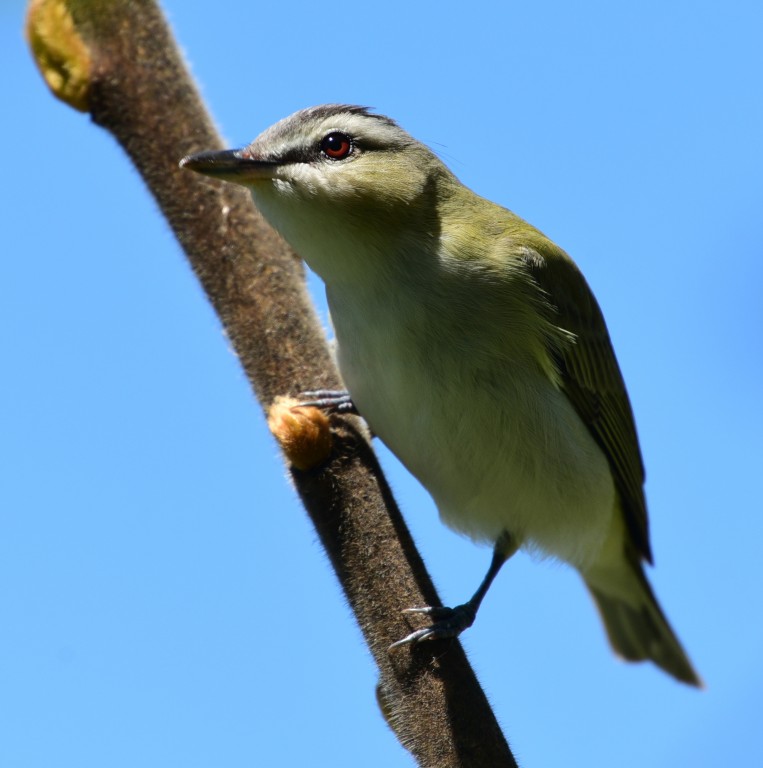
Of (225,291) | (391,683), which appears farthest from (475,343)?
(391,683)

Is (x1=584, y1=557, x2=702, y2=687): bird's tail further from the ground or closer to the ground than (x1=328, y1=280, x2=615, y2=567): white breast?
closer to the ground

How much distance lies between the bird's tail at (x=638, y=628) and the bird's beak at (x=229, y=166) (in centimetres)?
311

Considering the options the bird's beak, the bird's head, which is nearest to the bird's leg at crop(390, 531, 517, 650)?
the bird's head

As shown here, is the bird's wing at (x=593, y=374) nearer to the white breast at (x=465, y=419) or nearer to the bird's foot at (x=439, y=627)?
the white breast at (x=465, y=419)

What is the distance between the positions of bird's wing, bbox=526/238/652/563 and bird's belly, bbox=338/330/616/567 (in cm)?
17

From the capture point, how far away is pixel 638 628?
5.56m

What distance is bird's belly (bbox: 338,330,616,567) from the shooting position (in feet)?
11.9

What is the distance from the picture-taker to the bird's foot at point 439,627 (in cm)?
306

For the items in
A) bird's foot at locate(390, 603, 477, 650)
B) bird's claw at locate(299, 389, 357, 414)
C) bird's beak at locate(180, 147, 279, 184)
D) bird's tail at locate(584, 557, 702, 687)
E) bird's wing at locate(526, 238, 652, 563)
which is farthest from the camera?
bird's tail at locate(584, 557, 702, 687)

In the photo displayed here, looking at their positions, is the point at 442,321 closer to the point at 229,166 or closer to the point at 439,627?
the point at 229,166

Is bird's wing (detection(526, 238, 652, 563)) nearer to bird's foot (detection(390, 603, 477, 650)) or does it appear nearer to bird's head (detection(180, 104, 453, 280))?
bird's head (detection(180, 104, 453, 280))

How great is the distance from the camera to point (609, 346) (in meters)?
4.69

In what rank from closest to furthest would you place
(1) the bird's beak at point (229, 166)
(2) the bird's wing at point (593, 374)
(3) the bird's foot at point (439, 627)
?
(3) the bird's foot at point (439, 627) → (1) the bird's beak at point (229, 166) → (2) the bird's wing at point (593, 374)

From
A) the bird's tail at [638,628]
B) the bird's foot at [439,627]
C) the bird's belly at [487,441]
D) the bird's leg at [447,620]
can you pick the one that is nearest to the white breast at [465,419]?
the bird's belly at [487,441]
